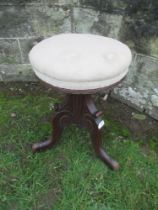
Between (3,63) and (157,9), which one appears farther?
(3,63)

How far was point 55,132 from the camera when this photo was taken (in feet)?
6.54

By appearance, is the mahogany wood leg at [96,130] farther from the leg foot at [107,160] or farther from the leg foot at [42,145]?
the leg foot at [42,145]

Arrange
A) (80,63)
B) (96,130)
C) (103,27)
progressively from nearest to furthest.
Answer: (80,63), (96,130), (103,27)

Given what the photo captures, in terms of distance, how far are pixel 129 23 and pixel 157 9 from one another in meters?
0.23

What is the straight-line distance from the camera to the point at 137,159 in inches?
81.1

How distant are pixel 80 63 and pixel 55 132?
28.9 inches

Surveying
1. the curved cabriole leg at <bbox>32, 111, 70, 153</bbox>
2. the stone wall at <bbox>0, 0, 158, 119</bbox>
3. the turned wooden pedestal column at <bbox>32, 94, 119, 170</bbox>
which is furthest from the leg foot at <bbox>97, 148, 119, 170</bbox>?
the stone wall at <bbox>0, 0, 158, 119</bbox>

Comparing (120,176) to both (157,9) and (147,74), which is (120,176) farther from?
(157,9)

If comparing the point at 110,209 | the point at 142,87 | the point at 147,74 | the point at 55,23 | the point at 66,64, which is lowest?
the point at 110,209

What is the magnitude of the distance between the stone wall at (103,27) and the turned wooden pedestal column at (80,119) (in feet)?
2.15

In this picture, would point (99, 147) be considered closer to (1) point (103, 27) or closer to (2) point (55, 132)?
(2) point (55, 132)

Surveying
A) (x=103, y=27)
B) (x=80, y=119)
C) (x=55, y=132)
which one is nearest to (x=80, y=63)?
(x=80, y=119)

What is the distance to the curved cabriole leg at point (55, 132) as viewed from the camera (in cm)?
189

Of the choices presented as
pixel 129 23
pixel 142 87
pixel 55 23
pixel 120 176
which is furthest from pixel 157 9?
pixel 120 176
